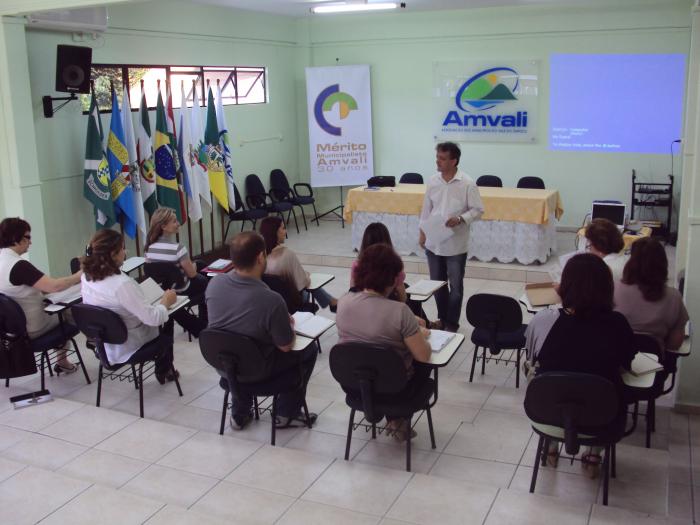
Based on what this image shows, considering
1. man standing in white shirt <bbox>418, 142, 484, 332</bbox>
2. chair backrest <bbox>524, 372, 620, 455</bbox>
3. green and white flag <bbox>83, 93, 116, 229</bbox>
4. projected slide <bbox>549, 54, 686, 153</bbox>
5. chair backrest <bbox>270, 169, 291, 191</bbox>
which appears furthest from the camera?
chair backrest <bbox>270, 169, 291, 191</bbox>

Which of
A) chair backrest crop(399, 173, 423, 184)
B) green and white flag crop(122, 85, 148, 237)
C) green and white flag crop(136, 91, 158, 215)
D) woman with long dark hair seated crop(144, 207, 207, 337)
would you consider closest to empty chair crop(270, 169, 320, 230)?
chair backrest crop(399, 173, 423, 184)

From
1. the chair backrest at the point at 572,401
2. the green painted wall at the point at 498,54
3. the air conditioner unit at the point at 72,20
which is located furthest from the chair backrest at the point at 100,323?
the green painted wall at the point at 498,54

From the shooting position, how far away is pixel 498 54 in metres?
9.96

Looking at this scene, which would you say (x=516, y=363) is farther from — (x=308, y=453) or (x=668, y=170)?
(x=668, y=170)

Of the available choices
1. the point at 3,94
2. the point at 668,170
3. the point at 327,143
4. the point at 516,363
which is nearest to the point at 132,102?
the point at 3,94

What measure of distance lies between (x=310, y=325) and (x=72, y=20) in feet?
14.1

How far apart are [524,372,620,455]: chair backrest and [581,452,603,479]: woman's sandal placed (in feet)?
1.72

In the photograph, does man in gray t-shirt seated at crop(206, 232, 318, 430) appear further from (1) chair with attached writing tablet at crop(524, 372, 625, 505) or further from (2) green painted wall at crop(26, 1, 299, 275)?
(2) green painted wall at crop(26, 1, 299, 275)

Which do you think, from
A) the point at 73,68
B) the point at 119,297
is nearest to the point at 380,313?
the point at 119,297

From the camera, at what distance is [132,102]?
312 inches

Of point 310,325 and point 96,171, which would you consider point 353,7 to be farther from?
point 310,325

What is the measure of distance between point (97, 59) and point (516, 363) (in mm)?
5081

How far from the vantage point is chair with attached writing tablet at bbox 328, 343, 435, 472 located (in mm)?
3510

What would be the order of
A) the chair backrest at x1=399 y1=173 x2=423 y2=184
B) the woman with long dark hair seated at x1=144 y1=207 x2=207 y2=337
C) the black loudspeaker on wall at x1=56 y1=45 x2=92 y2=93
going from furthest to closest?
the chair backrest at x1=399 y1=173 x2=423 y2=184
the black loudspeaker on wall at x1=56 y1=45 x2=92 y2=93
the woman with long dark hair seated at x1=144 y1=207 x2=207 y2=337
